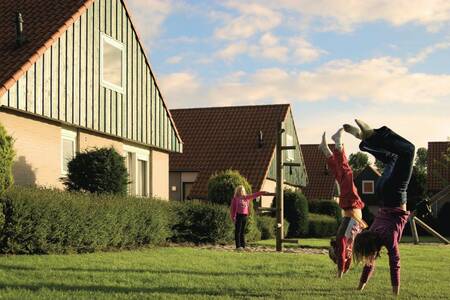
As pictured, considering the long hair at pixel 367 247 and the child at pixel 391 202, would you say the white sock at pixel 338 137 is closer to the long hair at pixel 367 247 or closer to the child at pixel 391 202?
the child at pixel 391 202

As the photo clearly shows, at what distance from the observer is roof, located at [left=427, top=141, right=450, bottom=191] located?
55.1 meters

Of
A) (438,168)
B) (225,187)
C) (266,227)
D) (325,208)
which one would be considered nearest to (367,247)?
(225,187)

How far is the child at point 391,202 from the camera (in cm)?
834

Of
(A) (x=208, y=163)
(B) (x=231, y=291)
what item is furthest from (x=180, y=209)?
(A) (x=208, y=163)

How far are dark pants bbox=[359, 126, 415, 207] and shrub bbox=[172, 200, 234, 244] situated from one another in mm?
11010

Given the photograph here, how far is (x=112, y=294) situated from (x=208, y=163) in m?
27.1

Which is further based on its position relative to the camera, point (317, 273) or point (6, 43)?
point (6, 43)

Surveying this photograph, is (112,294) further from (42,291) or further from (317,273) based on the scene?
(317,273)

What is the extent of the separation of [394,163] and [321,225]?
2653 cm

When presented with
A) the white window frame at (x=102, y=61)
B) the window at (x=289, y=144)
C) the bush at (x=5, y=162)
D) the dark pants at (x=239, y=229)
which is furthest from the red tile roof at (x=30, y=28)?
the window at (x=289, y=144)

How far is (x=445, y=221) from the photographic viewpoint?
4428 cm

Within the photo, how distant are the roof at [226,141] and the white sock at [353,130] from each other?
78.3 ft

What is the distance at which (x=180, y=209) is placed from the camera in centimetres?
1903

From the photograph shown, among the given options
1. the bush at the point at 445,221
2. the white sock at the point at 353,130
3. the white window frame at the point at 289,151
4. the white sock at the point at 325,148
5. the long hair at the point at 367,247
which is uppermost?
the white window frame at the point at 289,151
